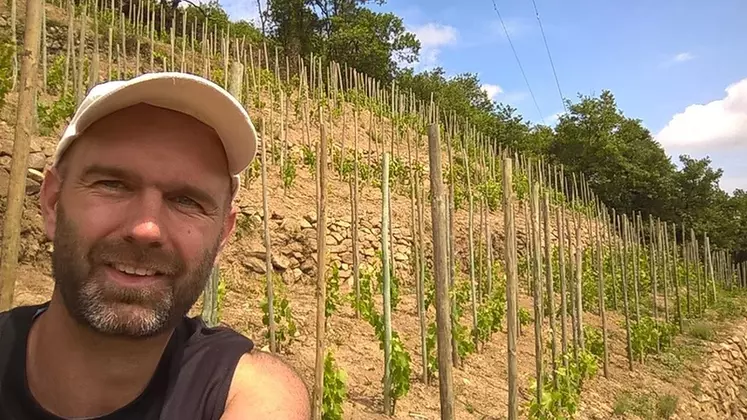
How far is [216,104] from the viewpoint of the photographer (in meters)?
1.23

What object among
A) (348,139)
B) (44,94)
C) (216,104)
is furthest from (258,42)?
(216,104)

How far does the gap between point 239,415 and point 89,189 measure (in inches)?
21.7

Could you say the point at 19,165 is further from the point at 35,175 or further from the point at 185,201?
the point at 35,175

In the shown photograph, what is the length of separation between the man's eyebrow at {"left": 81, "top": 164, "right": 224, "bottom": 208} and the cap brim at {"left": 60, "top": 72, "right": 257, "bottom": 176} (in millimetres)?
90

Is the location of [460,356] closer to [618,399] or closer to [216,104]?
[618,399]

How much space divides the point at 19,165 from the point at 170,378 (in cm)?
227

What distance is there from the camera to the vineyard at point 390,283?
15.4 feet

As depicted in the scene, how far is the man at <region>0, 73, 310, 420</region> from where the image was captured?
1.13 metres

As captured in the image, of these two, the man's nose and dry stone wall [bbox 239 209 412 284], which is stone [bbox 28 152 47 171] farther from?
the man's nose

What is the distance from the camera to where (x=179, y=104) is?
1.22 meters

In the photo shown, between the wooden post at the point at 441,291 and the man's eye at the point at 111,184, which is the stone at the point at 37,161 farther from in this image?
the man's eye at the point at 111,184

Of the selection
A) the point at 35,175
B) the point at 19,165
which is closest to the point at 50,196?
the point at 19,165

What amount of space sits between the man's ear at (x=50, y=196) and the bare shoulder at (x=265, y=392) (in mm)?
505

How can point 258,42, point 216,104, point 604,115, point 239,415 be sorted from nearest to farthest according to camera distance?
1. point 239,415
2. point 216,104
3. point 258,42
4. point 604,115
